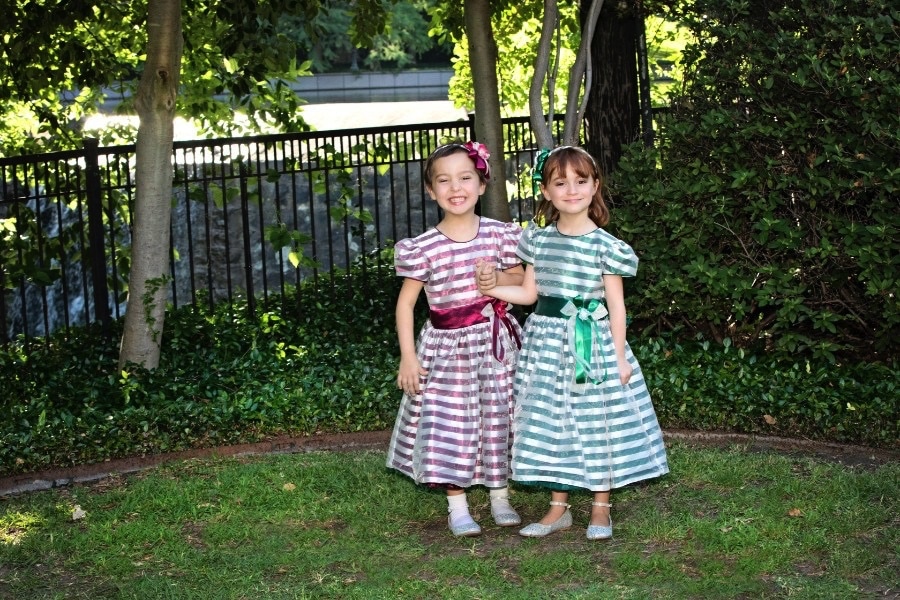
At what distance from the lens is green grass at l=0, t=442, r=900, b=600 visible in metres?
4.00

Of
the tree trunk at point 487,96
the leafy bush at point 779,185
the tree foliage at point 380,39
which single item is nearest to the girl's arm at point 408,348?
the leafy bush at point 779,185

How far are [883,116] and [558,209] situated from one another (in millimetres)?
2384

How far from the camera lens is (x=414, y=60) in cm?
3962

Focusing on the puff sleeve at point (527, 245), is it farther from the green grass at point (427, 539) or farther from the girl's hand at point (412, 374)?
the green grass at point (427, 539)

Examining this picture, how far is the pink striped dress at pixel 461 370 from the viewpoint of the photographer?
14.8ft

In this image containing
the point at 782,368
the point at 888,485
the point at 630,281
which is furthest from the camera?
the point at 630,281

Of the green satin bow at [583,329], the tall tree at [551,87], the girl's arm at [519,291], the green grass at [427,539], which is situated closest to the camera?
the green grass at [427,539]

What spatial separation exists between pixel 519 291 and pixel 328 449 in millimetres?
2046

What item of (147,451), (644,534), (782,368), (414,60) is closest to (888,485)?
(644,534)

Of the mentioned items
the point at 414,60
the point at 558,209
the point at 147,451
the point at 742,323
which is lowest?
the point at 147,451

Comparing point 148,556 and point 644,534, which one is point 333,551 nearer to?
point 148,556

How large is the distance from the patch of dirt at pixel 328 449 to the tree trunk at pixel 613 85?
2.72 meters

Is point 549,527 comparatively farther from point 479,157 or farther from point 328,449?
point 328,449

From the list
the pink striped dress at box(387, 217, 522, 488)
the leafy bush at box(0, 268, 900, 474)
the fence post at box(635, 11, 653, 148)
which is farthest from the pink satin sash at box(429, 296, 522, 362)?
the fence post at box(635, 11, 653, 148)
